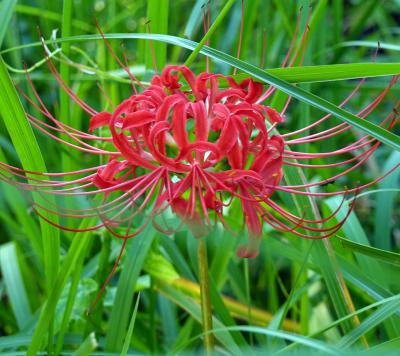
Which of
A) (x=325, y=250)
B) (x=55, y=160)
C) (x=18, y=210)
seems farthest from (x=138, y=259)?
(x=55, y=160)

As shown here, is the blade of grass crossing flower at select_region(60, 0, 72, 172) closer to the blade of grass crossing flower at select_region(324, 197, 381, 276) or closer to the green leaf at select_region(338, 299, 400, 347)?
the blade of grass crossing flower at select_region(324, 197, 381, 276)

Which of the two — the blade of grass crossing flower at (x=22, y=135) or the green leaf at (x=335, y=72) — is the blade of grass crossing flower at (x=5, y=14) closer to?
the blade of grass crossing flower at (x=22, y=135)

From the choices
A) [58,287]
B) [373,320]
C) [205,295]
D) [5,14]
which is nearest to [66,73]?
[5,14]

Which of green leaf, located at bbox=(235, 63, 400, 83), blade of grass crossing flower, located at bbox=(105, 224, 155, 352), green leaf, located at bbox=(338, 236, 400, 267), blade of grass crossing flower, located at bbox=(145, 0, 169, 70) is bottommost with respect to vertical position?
blade of grass crossing flower, located at bbox=(105, 224, 155, 352)

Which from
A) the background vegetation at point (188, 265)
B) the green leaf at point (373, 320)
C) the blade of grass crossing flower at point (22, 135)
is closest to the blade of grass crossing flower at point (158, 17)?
the background vegetation at point (188, 265)

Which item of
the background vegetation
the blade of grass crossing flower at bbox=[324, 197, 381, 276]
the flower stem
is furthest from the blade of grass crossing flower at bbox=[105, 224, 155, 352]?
the blade of grass crossing flower at bbox=[324, 197, 381, 276]

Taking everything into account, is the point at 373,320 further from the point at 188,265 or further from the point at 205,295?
the point at 188,265

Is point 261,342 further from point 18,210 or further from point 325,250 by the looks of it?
point 18,210
